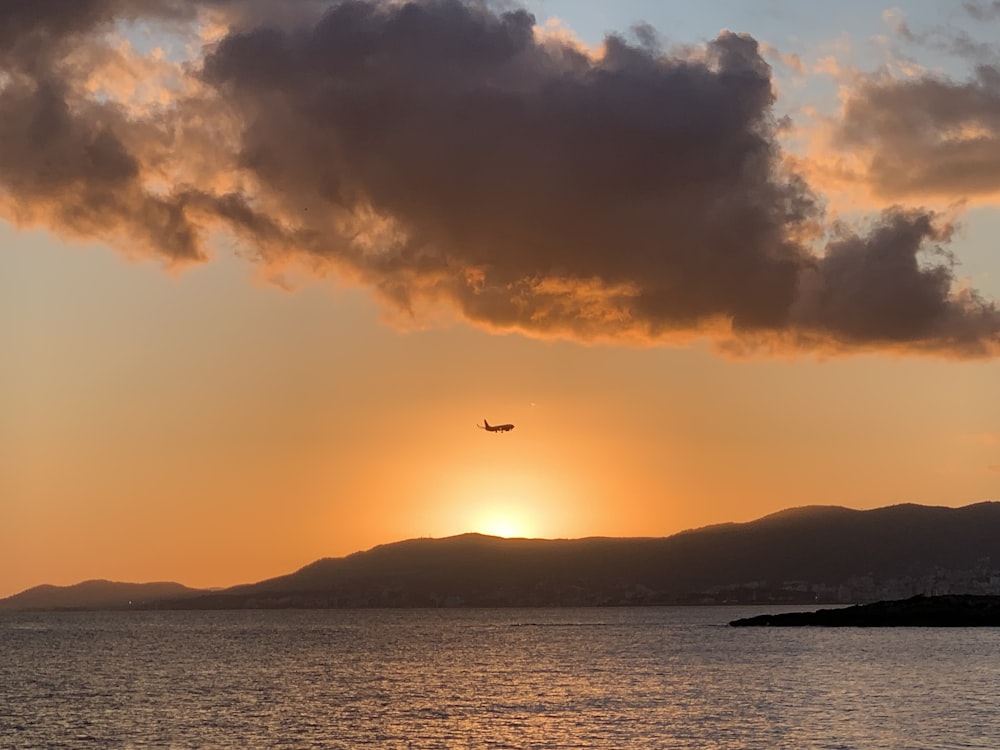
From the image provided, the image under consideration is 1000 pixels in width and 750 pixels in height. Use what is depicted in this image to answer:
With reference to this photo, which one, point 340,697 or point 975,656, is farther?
point 975,656

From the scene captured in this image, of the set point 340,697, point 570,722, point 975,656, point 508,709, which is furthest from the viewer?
point 975,656

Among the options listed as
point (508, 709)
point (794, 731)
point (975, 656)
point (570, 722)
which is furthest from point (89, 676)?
point (975, 656)

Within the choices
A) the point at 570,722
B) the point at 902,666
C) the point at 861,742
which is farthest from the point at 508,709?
the point at 902,666

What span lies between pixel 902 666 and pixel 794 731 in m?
65.5

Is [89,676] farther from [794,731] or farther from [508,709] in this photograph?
[794,731]

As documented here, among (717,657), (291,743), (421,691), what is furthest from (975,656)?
(291,743)

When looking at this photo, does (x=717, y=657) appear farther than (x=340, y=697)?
Yes

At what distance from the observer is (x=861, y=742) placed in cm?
8344

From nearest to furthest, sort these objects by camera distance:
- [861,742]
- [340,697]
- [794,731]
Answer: [861,742] < [794,731] < [340,697]

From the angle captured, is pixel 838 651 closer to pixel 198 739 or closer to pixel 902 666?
pixel 902 666

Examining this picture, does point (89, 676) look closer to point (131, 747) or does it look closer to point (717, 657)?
point (131, 747)

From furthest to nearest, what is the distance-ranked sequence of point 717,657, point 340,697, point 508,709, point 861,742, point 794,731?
point 717,657 < point 340,697 < point 508,709 < point 794,731 < point 861,742

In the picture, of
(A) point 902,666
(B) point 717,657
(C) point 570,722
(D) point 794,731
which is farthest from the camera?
(B) point 717,657

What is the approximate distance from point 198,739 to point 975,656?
375 feet
